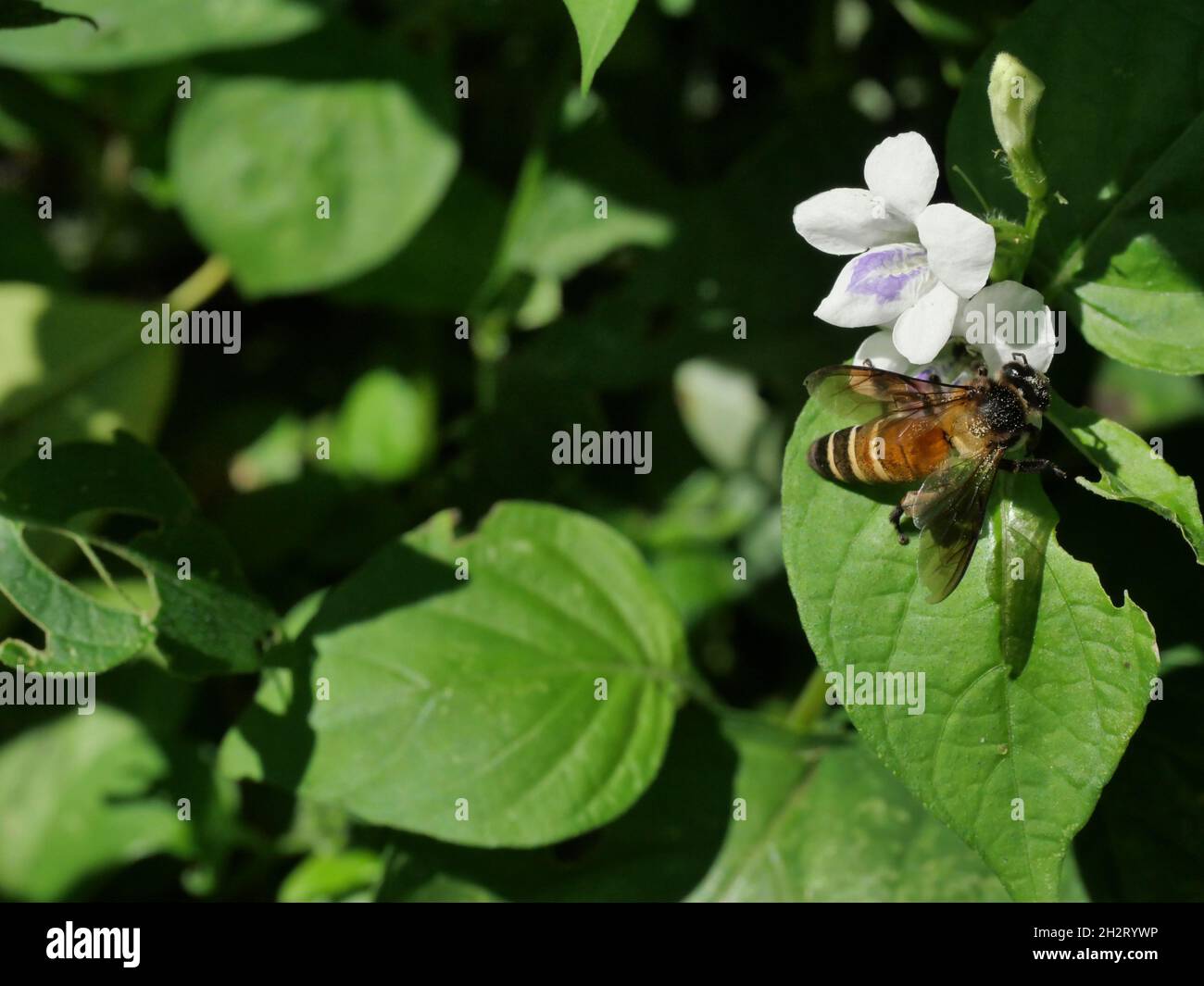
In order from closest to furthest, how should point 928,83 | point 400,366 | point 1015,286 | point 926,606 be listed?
point 1015,286 < point 926,606 < point 928,83 < point 400,366

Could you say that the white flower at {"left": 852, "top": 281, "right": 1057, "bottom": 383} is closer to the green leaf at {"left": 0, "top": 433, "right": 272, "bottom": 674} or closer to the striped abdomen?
the striped abdomen

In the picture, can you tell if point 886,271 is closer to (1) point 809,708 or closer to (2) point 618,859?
(1) point 809,708

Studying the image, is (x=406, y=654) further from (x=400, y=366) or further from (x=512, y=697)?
(x=400, y=366)

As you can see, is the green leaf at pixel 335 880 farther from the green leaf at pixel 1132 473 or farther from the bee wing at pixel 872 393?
the green leaf at pixel 1132 473

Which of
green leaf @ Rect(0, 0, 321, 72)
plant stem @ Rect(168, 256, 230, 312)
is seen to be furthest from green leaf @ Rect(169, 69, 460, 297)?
plant stem @ Rect(168, 256, 230, 312)
